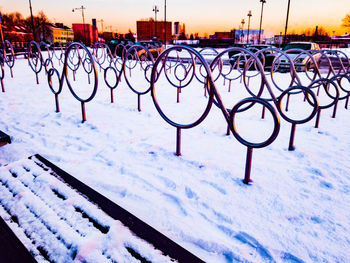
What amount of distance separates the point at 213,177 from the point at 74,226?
133 centimetres

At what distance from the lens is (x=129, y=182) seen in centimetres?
239

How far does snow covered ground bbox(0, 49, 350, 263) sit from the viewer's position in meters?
1.73

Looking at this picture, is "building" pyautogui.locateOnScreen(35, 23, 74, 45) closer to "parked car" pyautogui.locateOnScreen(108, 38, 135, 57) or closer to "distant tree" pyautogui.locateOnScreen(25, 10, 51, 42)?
"distant tree" pyautogui.locateOnScreen(25, 10, 51, 42)

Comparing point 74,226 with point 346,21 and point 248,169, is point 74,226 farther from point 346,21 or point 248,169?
point 346,21

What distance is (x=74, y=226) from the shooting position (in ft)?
5.70

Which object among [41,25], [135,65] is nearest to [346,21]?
[135,65]

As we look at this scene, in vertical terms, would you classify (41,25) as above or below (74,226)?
above

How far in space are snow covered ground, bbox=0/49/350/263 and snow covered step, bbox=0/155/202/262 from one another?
0.18 m

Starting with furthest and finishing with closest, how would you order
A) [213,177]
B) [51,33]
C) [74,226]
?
[51,33] → [213,177] → [74,226]

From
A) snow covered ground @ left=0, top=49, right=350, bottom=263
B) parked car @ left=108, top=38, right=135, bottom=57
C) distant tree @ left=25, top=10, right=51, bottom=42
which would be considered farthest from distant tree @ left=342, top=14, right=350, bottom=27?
distant tree @ left=25, top=10, right=51, bottom=42

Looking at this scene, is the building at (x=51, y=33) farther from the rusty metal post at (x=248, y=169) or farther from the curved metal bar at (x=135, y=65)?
the rusty metal post at (x=248, y=169)

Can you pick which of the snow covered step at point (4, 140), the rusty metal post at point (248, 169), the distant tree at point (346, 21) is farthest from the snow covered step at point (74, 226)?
the distant tree at point (346, 21)

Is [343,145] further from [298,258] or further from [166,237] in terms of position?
[166,237]

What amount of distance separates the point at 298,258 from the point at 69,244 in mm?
1411
